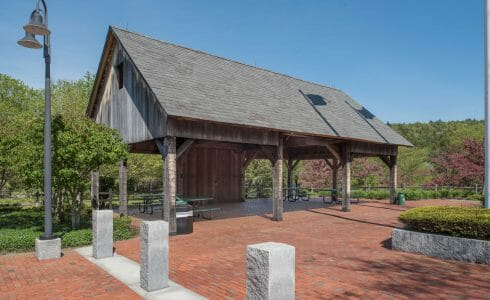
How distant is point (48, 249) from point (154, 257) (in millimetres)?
3681

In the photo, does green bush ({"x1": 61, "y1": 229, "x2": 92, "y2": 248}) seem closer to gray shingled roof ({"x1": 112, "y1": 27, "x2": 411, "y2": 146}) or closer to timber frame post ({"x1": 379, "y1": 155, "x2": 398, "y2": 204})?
gray shingled roof ({"x1": 112, "y1": 27, "x2": 411, "y2": 146})

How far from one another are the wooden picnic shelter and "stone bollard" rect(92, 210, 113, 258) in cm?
281

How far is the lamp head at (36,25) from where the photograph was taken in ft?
25.7

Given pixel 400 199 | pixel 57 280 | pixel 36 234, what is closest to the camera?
pixel 57 280

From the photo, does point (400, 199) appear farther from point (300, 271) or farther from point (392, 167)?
point (300, 271)

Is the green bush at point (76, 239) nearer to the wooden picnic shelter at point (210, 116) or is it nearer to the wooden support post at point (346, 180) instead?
the wooden picnic shelter at point (210, 116)

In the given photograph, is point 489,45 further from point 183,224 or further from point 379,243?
point 183,224

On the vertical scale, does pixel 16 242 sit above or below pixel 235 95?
below

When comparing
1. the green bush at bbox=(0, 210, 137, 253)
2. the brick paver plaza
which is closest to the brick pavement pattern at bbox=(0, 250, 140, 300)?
the brick paver plaza

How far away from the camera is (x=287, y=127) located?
46.6 feet

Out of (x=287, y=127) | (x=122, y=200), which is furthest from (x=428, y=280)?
(x=122, y=200)

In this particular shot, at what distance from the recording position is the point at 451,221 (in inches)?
328

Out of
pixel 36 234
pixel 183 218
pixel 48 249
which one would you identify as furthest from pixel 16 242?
pixel 183 218

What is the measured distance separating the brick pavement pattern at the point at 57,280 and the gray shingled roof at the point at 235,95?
5058 millimetres
